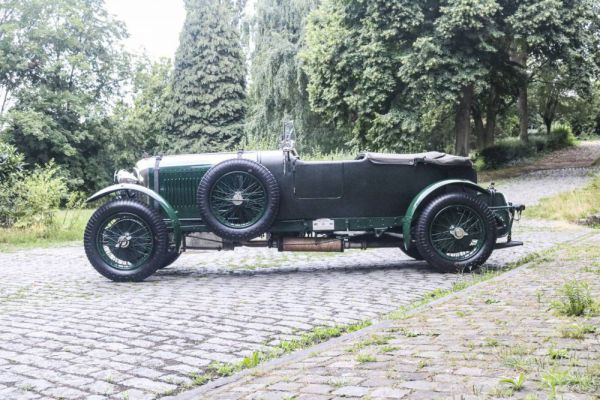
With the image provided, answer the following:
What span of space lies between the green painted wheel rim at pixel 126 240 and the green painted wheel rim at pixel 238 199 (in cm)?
86

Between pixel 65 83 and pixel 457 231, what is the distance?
37.2 meters

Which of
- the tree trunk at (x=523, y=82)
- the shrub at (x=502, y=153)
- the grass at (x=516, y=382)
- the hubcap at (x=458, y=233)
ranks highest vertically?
the tree trunk at (x=523, y=82)

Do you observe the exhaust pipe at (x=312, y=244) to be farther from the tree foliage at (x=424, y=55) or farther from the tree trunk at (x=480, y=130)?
the tree trunk at (x=480, y=130)

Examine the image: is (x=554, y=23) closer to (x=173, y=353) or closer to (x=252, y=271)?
(x=252, y=271)

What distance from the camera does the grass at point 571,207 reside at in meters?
13.3

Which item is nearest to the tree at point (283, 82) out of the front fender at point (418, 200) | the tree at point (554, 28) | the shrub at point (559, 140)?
the tree at point (554, 28)

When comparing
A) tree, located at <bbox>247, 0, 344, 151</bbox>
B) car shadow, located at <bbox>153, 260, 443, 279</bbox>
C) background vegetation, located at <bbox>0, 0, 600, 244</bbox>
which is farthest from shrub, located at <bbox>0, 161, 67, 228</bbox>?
tree, located at <bbox>247, 0, 344, 151</bbox>

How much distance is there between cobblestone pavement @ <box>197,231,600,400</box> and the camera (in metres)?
3.01

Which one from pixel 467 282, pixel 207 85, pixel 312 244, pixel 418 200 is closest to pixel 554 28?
pixel 418 200

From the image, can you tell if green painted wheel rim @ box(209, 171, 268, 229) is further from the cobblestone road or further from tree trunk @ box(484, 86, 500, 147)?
tree trunk @ box(484, 86, 500, 147)

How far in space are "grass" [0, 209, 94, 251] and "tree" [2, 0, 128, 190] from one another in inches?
890

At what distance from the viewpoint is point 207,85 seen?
4103cm

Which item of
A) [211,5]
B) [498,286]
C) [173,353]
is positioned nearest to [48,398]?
[173,353]

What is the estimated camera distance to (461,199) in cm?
→ 746
